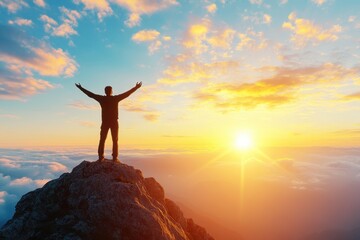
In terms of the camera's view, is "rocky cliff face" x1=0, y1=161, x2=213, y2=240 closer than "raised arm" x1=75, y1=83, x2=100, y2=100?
Yes

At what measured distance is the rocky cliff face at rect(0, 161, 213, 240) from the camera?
14.3 metres

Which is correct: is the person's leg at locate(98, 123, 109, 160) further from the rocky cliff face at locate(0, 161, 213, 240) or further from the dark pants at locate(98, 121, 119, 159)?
the rocky cliff face at locate(0, 161, 213, 240)

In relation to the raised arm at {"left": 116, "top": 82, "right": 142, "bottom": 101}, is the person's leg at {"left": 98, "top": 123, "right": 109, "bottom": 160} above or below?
below

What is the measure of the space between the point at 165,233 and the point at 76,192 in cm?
584

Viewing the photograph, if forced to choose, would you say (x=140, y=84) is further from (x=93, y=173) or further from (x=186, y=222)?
(x=186, y=222)

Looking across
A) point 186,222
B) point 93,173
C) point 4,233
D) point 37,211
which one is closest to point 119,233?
point 93,173

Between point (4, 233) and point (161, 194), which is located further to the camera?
point (161, 194)

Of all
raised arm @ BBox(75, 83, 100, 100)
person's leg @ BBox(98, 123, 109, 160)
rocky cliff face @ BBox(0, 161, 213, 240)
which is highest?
raised arm @ BBox(75, 83, 100, 100)

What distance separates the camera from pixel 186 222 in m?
23.7

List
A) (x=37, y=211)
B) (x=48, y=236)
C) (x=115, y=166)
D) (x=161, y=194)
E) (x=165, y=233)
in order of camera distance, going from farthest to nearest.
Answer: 1. (x=161, y=194)
2. (x=115, y=166)
3. (x=37, y=211)
4. (x=165, y=233)
5. (x=48, y=236)

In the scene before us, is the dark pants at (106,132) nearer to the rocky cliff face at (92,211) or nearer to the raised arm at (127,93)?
the rocky cliff face at (92,211)

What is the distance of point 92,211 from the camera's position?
1481cm

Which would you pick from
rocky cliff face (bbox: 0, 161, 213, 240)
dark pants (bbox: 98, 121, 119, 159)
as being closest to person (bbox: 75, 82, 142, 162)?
dark pants (bbox: 98, 121, 119, 159)

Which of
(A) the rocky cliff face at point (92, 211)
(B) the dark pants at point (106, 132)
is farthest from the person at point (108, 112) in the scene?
(A) the rocky cliff face at point (92, 211)
